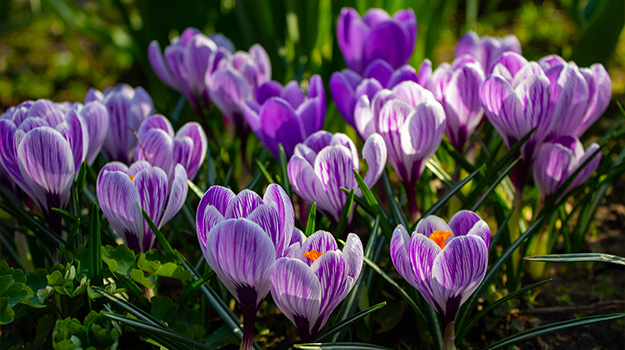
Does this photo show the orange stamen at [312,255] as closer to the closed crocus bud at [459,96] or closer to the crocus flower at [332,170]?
the crocus flower at [332,170]

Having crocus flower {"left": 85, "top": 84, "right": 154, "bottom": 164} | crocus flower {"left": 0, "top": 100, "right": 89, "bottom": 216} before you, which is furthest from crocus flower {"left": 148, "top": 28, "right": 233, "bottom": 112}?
crocus flower {"left": 0, "top": 100, "right": 89, "bottom": 216}

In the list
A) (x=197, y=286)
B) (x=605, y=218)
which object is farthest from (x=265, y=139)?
(x=605, y=218)

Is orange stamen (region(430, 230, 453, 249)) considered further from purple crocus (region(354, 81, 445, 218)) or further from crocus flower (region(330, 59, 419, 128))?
crocus flower (region(330, 59, 419, 128))

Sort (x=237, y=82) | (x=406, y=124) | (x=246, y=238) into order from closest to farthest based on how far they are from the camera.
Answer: (x=246, y=238)
(x=406, y=124)
(x=237, y=82)

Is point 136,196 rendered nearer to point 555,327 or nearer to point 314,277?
point 314,277

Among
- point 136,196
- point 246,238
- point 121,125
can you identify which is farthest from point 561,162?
point 121,125

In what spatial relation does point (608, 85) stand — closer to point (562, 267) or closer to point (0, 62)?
point (562, 267)
